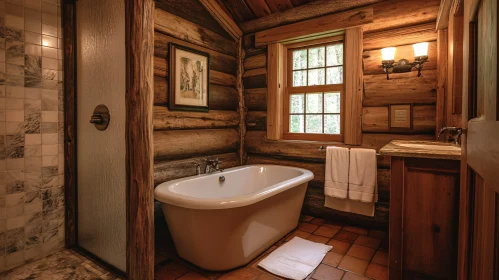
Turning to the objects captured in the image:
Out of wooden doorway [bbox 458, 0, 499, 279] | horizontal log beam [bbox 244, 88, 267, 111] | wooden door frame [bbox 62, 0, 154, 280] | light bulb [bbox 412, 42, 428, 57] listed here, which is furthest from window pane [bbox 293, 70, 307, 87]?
wooden doorway [bbox 458, 0, 499, 279]

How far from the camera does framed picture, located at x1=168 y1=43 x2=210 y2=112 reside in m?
2.62

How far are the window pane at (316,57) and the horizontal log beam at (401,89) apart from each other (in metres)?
0.60

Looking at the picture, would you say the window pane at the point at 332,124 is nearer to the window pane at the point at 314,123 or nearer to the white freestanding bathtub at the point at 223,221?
the window pane at the point at 314,123

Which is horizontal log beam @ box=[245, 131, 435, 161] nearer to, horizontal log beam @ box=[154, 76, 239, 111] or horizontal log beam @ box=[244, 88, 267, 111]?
horizontal log beam @ box=[244, 88, 267, 111]

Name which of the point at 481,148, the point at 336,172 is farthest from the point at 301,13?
the point at 481,148

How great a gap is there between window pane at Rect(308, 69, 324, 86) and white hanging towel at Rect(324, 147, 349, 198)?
33.4 inches

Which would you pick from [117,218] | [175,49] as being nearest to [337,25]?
[175,49]

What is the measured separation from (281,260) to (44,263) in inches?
71.1

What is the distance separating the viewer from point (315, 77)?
10.4ft

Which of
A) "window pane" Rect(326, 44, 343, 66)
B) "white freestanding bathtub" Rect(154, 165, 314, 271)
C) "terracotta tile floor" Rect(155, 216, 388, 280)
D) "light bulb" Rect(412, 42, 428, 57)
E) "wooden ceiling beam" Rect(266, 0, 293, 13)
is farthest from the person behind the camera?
"wooden ceiling beam" Rect(266, 0, 293, 13)

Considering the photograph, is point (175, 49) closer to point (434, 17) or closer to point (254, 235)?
point (254, 235)

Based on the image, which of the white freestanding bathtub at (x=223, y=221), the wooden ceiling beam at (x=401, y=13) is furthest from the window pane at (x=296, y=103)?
the white freestanding bathtub at (x=223, y=221)

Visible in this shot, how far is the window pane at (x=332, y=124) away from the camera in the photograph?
3.04 m

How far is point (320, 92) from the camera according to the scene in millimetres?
3137
